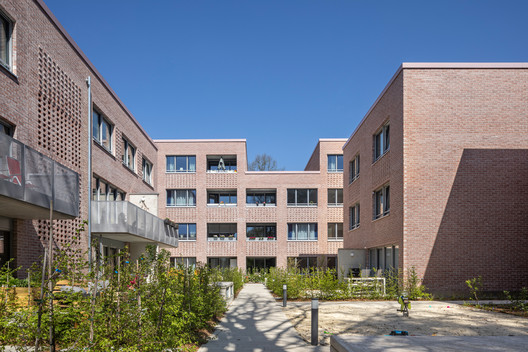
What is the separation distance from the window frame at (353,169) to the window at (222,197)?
12607 mm

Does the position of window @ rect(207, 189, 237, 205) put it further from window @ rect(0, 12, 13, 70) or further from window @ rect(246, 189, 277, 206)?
window @ rect(0, 12, 13, 70)

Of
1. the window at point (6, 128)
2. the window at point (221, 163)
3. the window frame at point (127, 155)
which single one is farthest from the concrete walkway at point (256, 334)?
the window at point (221, 163)

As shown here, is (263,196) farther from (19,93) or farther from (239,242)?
(19,93)

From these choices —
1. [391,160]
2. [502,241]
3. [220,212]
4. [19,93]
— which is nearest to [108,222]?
[19,93]

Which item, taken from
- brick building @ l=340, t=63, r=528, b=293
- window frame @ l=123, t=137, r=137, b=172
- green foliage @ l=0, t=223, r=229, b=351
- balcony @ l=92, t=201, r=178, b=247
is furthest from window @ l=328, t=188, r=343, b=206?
green foliage @ l=0, t=223, r=229, b=351

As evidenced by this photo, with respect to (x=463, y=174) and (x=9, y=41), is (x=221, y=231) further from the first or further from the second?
(x=9, y=41)

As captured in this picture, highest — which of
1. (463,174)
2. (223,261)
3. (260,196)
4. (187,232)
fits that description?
(463,174)

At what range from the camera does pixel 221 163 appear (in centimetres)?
4047

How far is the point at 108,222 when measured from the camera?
64.0 ft

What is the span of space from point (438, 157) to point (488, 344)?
40.8 feet

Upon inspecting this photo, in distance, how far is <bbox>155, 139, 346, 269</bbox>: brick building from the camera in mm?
39406

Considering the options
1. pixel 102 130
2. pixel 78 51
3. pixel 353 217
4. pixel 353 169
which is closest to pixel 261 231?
pixel 353 217

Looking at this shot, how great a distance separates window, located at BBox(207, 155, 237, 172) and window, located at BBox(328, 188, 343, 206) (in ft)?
27.8

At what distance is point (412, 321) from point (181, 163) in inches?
1203
